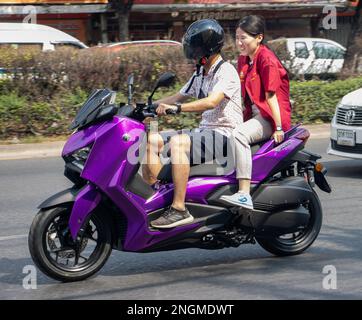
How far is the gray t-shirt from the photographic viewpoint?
19.5 feet

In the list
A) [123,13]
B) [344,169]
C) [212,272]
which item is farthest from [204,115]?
[123,13]

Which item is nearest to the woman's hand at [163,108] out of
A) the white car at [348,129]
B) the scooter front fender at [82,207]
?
the scooter front fender at [82,207]

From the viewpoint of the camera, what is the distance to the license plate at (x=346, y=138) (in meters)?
9.99

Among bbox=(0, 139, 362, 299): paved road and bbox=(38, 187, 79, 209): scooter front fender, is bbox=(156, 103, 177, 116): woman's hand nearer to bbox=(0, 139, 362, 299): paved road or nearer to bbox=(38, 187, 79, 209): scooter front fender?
bbox=(38, 187, 79, 209): scooter front fender

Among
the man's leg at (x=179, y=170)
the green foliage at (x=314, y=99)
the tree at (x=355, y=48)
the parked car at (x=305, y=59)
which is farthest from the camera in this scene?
the tree at (x=355, y=48)

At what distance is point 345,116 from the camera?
10.2m

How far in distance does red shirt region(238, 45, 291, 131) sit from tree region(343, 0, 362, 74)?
36.9 ft

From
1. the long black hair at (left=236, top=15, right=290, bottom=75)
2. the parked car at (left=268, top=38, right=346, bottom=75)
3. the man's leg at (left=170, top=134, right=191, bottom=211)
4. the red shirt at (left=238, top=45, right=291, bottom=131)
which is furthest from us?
the parked car at (left=268, top=38, right=346, bottom=75)

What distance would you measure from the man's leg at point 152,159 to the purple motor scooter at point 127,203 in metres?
0.07

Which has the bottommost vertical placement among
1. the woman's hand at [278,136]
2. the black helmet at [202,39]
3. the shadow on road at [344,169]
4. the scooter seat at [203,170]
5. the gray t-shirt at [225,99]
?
the shadow on road at [344,169]

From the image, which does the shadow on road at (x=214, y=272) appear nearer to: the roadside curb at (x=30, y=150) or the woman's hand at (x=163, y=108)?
the woman's hand at (x=163, y=108)

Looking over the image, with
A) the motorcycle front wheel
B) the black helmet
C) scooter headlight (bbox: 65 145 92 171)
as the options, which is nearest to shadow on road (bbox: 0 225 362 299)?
the motorcycle front wheel

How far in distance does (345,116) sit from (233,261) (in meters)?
4.32

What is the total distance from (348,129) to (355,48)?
8454 millimetres
